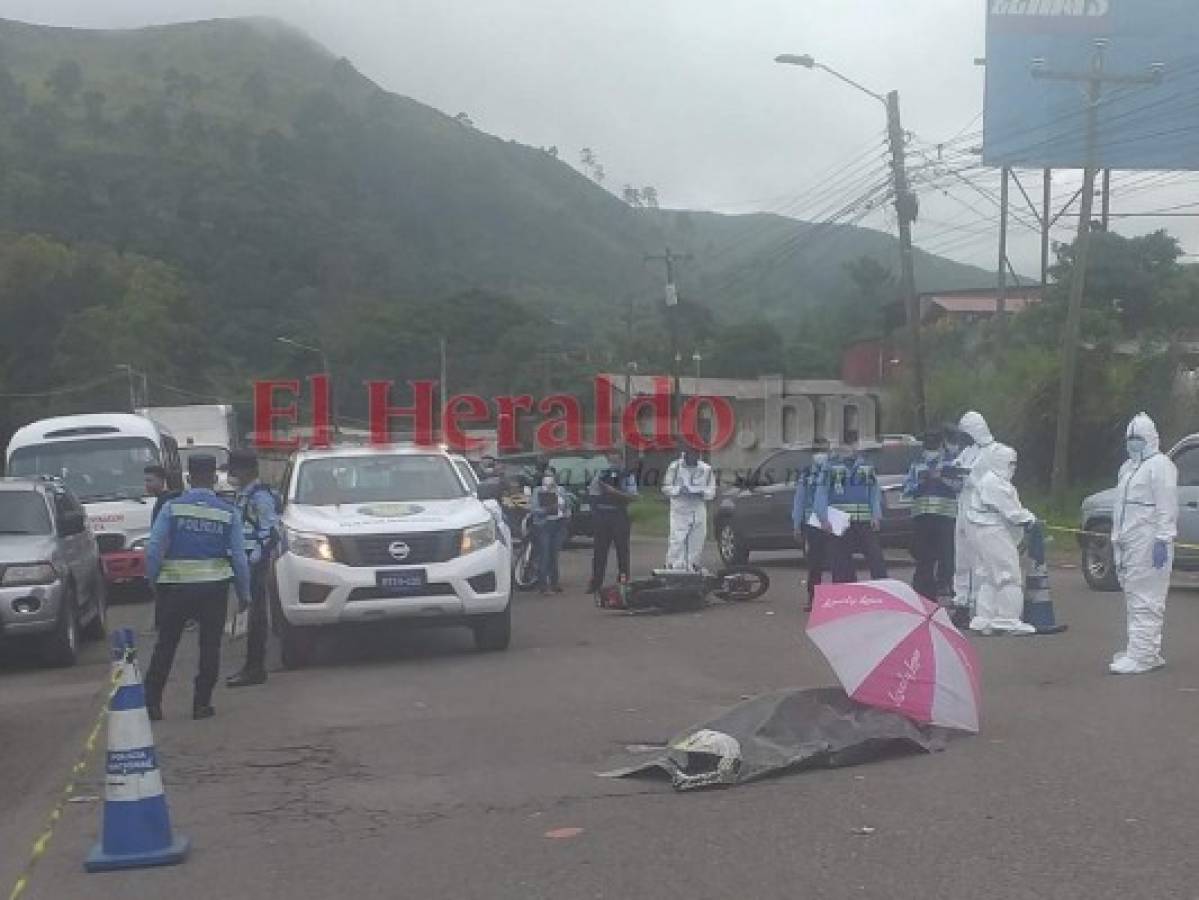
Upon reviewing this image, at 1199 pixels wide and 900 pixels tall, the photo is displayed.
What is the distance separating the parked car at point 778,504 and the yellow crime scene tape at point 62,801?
12.0 meters

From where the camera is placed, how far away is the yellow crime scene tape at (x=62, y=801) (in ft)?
22.3

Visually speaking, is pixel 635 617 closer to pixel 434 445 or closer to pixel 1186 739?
pixel 434 445

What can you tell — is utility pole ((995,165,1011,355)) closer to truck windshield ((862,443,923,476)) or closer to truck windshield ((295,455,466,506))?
truck windshield ((862,443,923,476))

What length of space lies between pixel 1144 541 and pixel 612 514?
7.46m

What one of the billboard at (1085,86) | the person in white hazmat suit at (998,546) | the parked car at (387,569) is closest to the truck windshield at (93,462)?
the parked car at (387,569)

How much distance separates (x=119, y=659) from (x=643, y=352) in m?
55.8

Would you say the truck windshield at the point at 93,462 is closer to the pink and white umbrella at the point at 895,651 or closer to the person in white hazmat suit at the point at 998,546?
the person in white hazmat suit at the point at 998,546

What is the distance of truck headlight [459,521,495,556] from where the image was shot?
13062 mm

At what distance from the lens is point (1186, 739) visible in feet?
28.5

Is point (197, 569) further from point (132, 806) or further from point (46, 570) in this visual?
point (46, 570)

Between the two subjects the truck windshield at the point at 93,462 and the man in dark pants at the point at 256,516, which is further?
the truck windshield at the point at 93,462

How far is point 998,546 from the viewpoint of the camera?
13.5 meters

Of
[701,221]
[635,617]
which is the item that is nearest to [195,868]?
[635,617]

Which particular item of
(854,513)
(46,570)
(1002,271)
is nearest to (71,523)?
(46,570)
